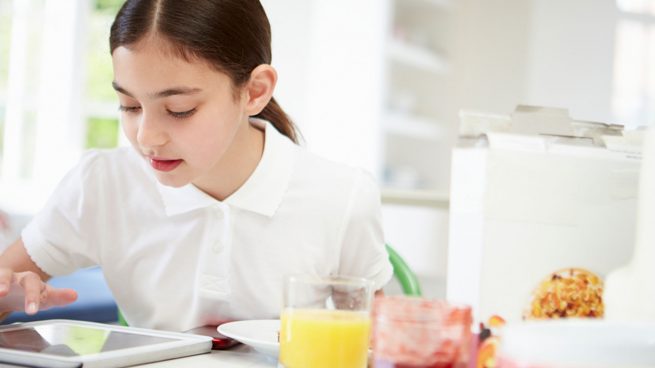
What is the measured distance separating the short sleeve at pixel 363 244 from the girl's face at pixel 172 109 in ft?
0.84

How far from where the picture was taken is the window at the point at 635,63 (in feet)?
15.9

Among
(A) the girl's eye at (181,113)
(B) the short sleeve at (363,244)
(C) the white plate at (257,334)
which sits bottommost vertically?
(C) the white plate at (257,334)

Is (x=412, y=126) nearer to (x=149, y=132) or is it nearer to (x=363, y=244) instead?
(x=363, y=244)

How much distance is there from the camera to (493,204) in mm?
751

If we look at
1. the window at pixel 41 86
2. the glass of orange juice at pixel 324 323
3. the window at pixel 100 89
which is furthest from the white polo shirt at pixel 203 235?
the window at pixel 100 89

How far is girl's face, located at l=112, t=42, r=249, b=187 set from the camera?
0.98m

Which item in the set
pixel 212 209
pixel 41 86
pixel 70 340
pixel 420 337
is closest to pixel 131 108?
pixel 212 209

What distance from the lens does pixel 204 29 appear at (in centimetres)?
104

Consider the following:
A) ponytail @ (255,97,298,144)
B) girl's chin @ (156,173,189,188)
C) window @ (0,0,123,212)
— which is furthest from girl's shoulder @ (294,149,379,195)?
window @ (0,0,123,212)

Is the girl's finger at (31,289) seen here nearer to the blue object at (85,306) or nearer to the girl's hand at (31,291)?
the girl's hand at (31,291)

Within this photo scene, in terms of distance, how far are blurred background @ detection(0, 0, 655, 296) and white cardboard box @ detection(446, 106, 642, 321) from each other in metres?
1.21

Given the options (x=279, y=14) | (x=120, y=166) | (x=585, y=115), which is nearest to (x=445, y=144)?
(x=585, y=115)

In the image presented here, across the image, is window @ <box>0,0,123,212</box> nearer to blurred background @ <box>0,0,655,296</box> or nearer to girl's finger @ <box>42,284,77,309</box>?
blurred background @ <box>0,0,655,296</box>

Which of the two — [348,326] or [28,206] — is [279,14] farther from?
[348,326]
